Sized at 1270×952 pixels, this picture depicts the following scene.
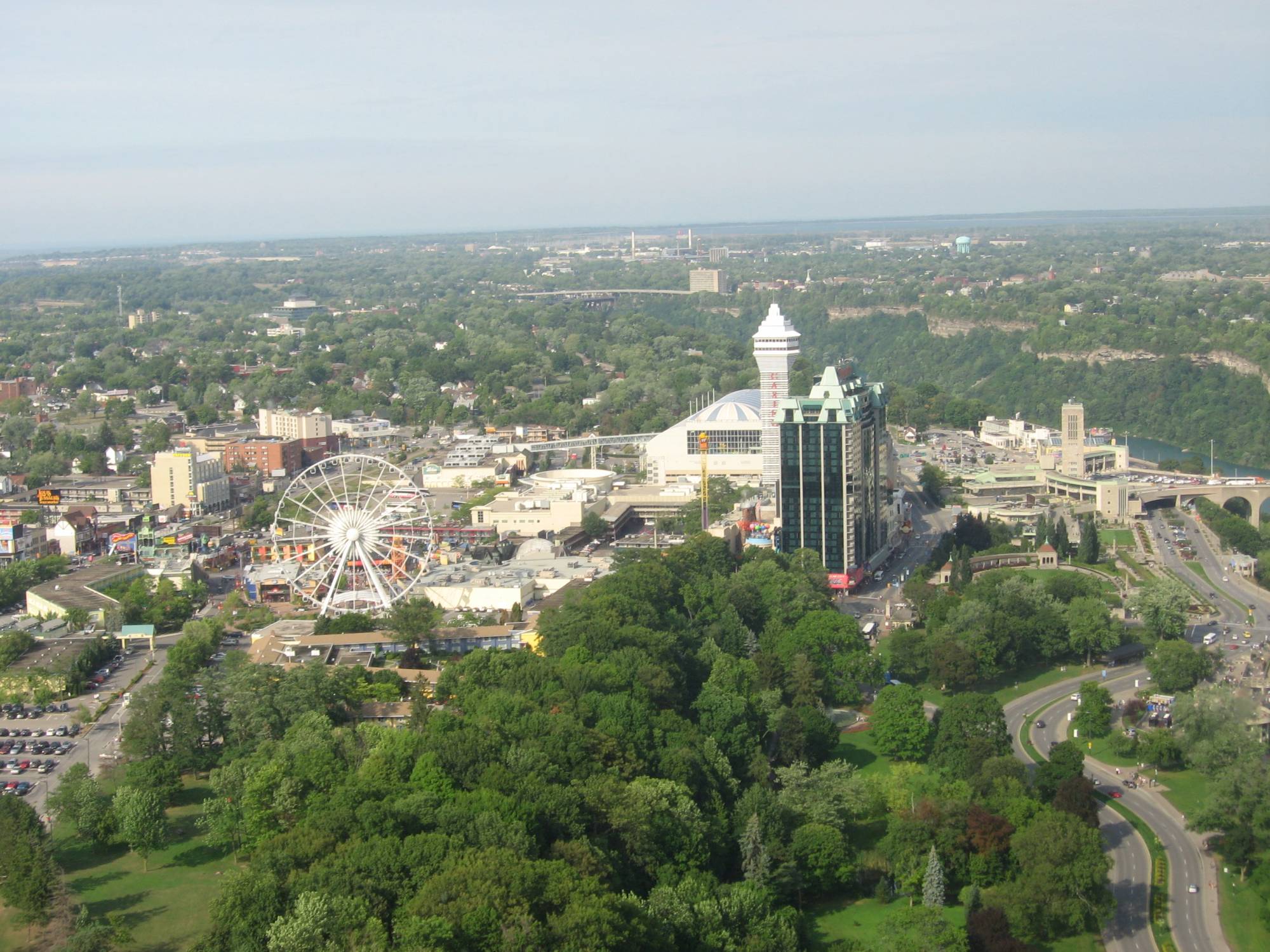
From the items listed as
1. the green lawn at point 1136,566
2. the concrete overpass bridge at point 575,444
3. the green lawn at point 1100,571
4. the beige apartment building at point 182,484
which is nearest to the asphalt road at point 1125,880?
the green lawn at point 1100,571

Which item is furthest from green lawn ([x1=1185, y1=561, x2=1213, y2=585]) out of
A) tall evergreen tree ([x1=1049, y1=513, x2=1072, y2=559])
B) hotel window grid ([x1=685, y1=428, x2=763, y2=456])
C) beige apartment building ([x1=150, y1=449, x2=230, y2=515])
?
beige apartment building ([x1=150, y1=449, x2=230, y2=515])

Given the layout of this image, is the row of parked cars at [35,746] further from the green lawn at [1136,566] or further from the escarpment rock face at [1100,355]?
the escarpment rock face at [1100,355]

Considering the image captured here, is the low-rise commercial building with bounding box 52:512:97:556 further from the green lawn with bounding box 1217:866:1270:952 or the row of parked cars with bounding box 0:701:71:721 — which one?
the green lawn with bounding box 1217:866:1270:952

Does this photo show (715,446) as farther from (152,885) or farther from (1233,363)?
(1233,363)

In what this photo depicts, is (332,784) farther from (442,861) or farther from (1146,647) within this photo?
(1146,647)

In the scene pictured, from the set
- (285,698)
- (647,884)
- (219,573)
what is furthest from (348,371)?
(647,884)
